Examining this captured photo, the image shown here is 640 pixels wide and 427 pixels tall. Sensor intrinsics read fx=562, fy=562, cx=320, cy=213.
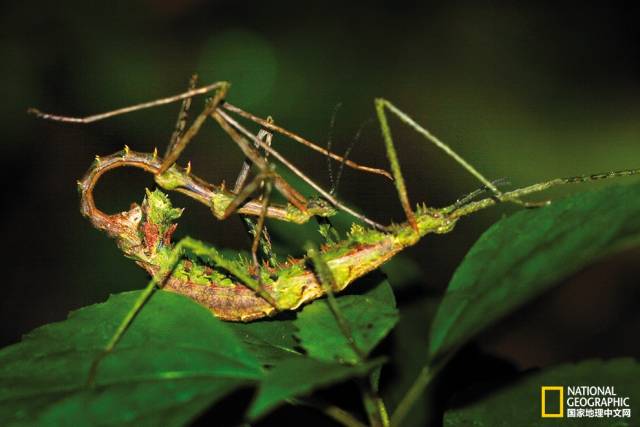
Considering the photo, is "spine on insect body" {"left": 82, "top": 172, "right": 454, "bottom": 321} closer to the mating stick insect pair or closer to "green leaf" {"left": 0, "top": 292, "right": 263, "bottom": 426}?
the mating stick insect pair

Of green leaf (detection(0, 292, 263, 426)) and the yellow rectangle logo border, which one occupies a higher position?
the yellow rectangle logo border

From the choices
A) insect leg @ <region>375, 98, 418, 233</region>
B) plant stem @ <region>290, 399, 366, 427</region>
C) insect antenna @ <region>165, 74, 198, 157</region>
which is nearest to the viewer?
plant stem @ <region>290, 399, 366, 427</region>

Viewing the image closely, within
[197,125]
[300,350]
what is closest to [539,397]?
[300,350]

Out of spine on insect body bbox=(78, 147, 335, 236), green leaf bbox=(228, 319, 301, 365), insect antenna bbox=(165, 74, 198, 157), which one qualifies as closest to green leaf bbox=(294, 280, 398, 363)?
green leaf bbox=(228, 319, 301, 365)

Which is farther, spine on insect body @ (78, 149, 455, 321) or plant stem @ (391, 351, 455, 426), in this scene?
spine on insect body @ (78, 149, 455, 321)

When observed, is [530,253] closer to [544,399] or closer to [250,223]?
[544,399]

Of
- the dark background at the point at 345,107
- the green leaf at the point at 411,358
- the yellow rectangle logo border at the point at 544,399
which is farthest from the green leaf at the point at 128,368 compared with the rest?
the dark background at the point at 345,107
